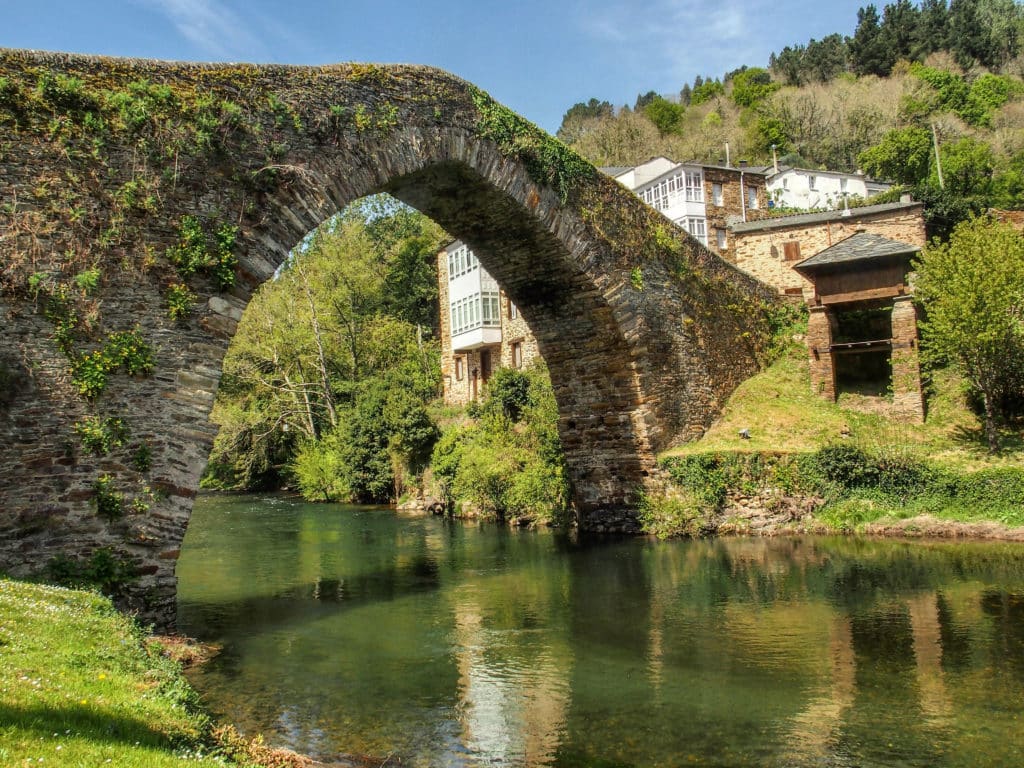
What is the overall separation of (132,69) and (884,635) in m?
10.3

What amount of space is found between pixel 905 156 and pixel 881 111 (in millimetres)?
14131

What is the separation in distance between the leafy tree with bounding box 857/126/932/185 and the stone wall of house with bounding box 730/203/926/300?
16.3m

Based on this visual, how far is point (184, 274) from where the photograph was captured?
968cm

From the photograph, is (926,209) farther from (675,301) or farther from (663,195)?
(663,195)

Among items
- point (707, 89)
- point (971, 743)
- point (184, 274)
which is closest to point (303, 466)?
point (184, 274)

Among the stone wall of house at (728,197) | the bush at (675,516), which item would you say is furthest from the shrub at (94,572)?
the stone wall of house at (728,197)

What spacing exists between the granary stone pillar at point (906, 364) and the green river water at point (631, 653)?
4.17 m

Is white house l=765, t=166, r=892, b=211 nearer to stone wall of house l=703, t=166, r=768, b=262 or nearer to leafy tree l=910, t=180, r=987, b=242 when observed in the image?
stone wall of house l=703, t=166, r=768, b=262

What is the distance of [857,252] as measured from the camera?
1920cm

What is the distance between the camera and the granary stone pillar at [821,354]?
63.6ft

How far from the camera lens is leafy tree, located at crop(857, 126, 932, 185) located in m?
38.0

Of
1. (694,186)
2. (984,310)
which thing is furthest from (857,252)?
(694,186)

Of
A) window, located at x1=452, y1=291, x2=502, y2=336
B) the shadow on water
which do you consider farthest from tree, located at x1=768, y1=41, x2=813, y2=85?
the shadow on water

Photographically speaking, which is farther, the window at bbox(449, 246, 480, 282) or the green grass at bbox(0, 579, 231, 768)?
the window at bbox(449, 246, 480, 282)
